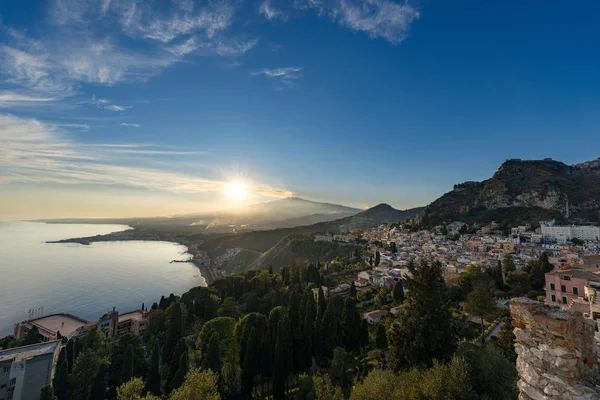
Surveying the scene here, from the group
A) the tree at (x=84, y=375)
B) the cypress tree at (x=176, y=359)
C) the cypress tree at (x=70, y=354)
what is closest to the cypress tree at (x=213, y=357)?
the cypress tree at (x=176, y=359)

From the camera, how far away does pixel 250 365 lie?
50.1 feet

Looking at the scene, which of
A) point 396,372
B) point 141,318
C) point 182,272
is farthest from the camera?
point 182,272

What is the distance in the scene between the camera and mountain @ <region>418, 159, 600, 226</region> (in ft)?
214

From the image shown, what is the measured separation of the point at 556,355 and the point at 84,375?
21.2m

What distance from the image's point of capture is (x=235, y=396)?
14.2 metres

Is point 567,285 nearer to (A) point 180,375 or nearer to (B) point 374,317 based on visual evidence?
Answer: (B) point 374,317

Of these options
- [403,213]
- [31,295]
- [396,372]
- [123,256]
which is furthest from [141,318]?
[403,213]

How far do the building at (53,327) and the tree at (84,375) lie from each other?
11.0m

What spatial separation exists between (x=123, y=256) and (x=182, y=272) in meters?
35.4

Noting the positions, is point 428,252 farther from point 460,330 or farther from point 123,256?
point 123,256

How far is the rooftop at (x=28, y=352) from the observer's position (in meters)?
16.0

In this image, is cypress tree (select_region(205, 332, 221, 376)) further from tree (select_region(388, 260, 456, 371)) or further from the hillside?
the hillside

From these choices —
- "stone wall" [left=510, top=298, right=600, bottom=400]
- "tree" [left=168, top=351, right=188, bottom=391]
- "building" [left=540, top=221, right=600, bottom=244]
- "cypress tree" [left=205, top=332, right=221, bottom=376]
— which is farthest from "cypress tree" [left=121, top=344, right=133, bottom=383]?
"building" [left=540, top=221, right=600, bottom=244]

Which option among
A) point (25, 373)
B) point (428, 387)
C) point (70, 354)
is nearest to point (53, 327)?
point (70, 354)
